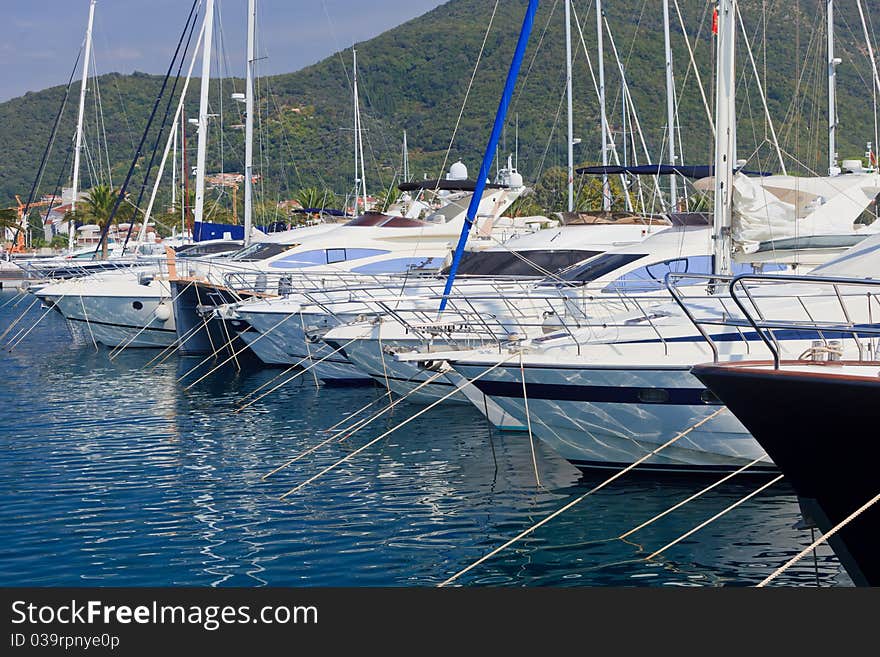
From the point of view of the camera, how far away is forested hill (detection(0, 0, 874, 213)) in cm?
5603

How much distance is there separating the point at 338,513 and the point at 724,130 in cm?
600

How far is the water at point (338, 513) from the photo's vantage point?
29.9 ft

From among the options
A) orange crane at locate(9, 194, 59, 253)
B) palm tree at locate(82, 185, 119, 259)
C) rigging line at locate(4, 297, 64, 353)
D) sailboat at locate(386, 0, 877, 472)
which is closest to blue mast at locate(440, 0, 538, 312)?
sailboat at locate(386, 0, 877, 472)

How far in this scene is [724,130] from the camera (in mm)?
12625

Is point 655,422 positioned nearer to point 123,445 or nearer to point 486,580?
point 486,580

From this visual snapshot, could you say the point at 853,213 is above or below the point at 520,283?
above

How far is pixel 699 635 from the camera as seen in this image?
722cm

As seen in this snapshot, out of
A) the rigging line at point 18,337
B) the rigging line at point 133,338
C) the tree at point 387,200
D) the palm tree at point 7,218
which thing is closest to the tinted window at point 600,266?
the rigging line at point 133,338

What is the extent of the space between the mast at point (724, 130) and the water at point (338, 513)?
3.19 meters

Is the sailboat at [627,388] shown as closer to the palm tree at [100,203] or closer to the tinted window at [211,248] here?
the tinted window at [211,248]

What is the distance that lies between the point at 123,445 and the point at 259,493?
351 cm

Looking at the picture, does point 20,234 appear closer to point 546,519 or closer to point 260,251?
point 260,251

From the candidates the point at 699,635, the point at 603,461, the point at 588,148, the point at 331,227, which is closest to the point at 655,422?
the point at 603,461

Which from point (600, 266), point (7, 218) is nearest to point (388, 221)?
point (600, 266)
